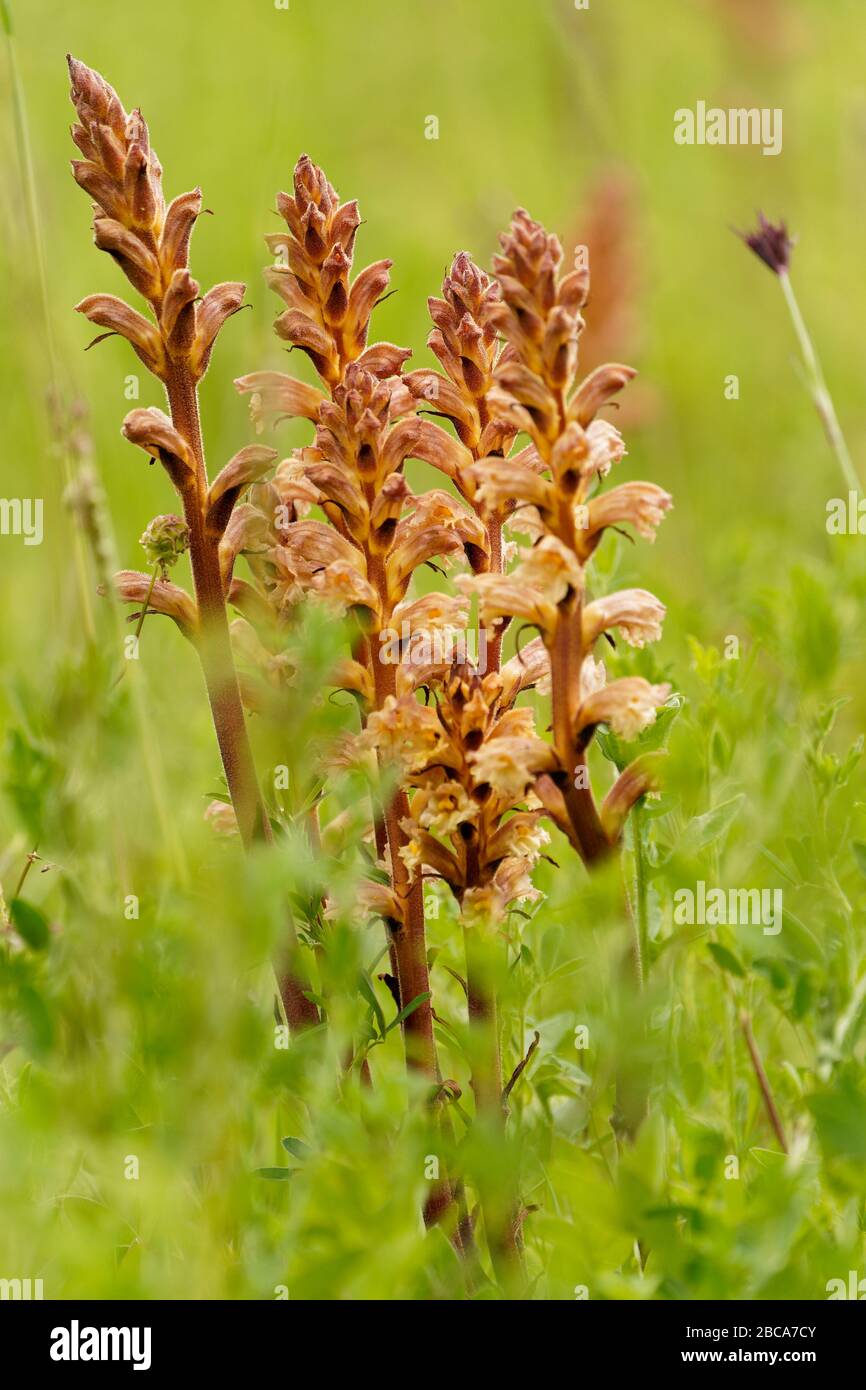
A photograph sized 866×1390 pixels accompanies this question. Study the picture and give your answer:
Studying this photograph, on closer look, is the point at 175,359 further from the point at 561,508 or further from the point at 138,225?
the point at 561,508

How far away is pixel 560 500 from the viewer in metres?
1.17

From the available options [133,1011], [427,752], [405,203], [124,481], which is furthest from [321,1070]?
[405,203]

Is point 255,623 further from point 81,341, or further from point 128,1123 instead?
point 81,341

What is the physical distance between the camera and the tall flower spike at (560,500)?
44.9 inches

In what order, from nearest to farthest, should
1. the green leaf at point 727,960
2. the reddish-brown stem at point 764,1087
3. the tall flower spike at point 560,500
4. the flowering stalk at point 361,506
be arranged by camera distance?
the tall flower spike at point 560,500, the flowering stalk at point 361,506, the green leaf at point 727,960, the reddish-brown stem at point 764,1087

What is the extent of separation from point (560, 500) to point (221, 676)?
306 millimetres

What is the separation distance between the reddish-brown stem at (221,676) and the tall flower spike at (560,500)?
22cm

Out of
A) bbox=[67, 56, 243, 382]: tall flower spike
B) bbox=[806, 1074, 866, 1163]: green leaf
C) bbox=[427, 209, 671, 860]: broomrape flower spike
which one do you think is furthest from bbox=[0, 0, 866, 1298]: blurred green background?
bbox=[67, 56, 243, 382]: tall flower spike

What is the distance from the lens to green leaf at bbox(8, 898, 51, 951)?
129 cm

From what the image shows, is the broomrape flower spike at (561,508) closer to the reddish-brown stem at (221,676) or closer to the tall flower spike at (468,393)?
the tall flower spike at (468,393)

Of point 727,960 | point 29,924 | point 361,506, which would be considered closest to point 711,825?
point 727,960

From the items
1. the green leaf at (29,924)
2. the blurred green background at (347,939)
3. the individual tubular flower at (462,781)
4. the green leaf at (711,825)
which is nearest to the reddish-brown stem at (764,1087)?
the blurred green background at (347,939)

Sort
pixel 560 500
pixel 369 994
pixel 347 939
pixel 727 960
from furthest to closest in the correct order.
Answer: pixel 727 960, pixel 369 994, pixel 560 500, pixel 347 939

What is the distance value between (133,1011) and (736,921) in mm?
669
